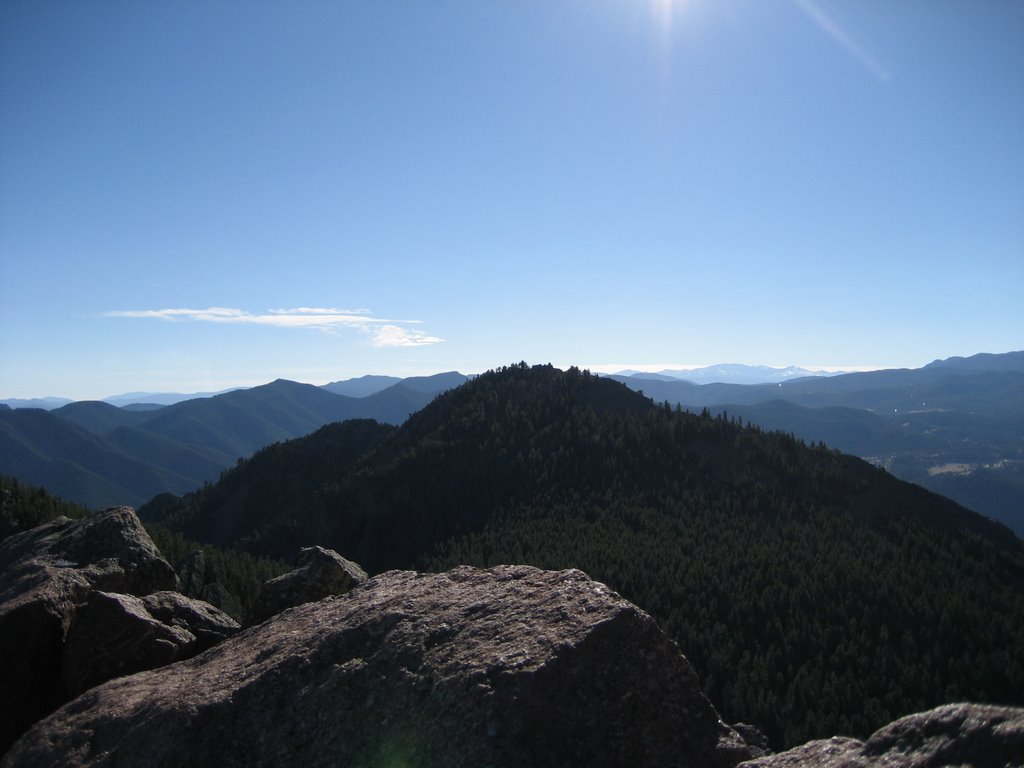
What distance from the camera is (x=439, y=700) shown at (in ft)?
24.7

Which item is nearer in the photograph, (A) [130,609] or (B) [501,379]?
(A) [130,609]

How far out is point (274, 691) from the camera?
28.6 ft

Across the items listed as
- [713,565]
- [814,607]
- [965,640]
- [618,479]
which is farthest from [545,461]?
[965,640]

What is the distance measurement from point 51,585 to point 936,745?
14.1 m

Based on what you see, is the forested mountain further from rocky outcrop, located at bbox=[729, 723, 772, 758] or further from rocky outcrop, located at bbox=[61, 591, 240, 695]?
rocky outcrop, located at bbox=[61, 591, 240, 695]

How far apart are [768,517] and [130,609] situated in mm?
86788

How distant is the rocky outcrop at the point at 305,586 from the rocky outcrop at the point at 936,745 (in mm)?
10106

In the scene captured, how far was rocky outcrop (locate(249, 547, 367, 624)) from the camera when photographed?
14.2 metres

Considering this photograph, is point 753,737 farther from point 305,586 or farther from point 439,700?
point 305,586

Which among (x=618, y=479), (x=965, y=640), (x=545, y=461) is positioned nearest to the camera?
(x=965, y=640)

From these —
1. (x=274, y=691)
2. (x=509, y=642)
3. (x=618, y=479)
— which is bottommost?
(x=618, y=479)

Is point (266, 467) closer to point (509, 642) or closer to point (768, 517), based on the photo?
point (768, 517)

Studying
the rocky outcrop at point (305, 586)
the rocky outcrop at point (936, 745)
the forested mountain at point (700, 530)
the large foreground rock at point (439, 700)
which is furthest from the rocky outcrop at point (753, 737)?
the forested mountain at point (700, 530)

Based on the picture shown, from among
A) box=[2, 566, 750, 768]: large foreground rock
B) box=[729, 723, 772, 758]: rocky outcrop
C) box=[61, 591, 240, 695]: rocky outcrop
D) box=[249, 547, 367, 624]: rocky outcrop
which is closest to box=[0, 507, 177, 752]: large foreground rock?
box=[61, 591, 240, 695]: rocky outcrop
